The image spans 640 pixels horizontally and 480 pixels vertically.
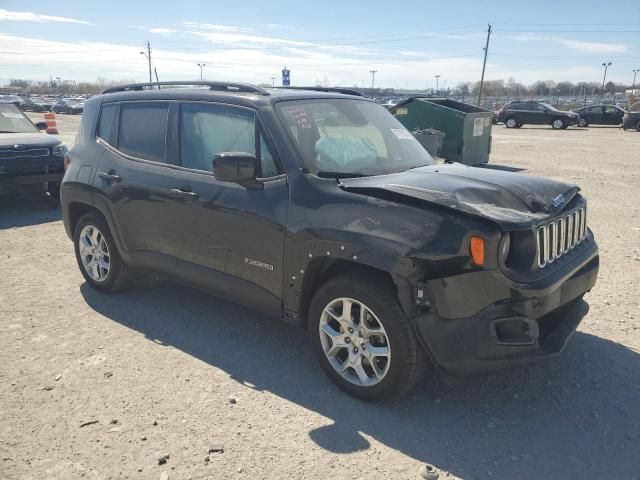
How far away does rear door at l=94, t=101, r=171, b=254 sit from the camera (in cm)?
435

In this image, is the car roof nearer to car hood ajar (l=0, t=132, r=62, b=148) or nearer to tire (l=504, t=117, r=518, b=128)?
car hood ajar (l=0, t=132, r=62, b=148)

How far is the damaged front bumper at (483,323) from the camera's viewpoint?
9.38 ft

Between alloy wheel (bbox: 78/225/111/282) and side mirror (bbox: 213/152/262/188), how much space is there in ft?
6.54

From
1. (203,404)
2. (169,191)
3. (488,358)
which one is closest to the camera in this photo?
(488,358)

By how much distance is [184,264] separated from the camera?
13.9ft

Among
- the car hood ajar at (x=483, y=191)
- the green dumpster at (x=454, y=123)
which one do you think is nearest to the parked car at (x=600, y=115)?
the green dumpster at (x=454, y=123)

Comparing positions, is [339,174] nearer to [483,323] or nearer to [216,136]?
[216,136]

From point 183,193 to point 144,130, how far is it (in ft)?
2.93

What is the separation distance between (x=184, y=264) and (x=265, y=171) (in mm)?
1129

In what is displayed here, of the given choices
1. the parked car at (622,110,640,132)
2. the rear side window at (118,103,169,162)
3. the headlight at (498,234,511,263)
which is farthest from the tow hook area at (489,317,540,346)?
the parked car at (622,110,640,132)

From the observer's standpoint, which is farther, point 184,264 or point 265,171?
point 184,264

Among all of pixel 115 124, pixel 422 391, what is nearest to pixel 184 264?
pixel 115 124

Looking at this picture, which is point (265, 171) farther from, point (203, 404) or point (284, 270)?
point (203, 404)

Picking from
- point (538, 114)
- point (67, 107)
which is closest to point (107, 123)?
point (538, 114)
